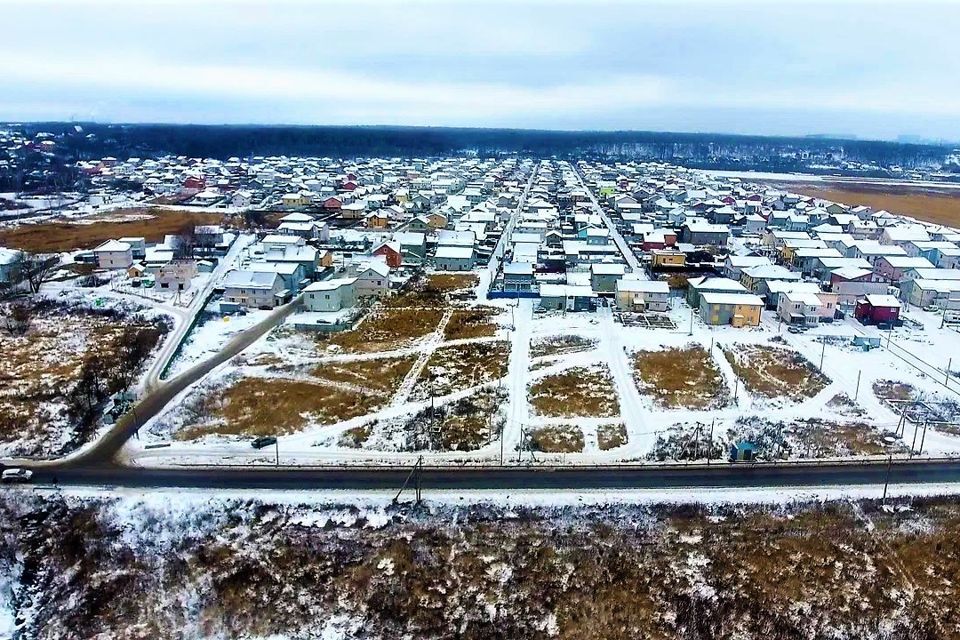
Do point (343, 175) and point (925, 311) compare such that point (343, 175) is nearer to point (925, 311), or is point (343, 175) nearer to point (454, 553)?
point (925, 311)

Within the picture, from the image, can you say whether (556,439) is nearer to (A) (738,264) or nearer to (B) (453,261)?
(B) (453,261)

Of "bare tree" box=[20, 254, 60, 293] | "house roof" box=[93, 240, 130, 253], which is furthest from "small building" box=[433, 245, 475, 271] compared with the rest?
"bare tree" box=[20, 254, 60, 293]

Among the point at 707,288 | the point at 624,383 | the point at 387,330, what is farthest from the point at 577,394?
the point at 707,288

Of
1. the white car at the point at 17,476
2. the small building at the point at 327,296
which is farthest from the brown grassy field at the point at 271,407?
the small building at the point at 327,296

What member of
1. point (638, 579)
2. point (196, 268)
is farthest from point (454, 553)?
point (196, 268)

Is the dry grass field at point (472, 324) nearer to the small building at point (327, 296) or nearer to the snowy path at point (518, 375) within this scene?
the snowy path at point (518, 375)
